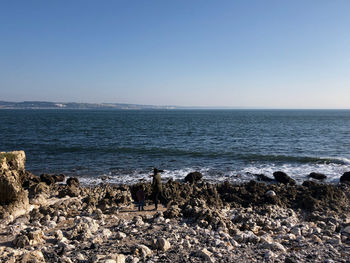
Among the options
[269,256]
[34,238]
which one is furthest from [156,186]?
[269,256]

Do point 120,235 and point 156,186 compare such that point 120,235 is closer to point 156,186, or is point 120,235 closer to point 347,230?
point 156,186

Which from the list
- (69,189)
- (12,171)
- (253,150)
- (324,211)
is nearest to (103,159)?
(69,189)

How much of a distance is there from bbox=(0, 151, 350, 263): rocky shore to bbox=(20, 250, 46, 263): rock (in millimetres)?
24

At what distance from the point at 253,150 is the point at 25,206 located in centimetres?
2679

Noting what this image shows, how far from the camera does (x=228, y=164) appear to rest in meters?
25.9

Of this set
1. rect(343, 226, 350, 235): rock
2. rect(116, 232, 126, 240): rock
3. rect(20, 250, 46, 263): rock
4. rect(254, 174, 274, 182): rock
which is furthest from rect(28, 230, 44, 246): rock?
rect(254, 174, 274, 182): rock

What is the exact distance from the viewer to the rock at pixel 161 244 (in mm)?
7866

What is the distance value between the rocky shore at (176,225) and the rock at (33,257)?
24 mm

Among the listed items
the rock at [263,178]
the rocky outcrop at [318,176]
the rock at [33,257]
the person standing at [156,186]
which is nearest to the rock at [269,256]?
the rock at [33,257]

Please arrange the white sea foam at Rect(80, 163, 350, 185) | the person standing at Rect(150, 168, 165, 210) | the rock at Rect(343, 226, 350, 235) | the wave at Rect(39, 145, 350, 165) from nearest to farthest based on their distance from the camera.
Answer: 1. the rock at Rect(343, 226, 350, 235)
2. the person standing at Rect(150, 168, 165, 210)
3. the white sea foam at Rect(80, 163, 350, 185)
4. the wave at Rect(39, 145, 350, 165)

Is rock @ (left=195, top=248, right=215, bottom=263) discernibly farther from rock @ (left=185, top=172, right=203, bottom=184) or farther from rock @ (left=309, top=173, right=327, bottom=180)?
rock @ (left=309, top=173, right=327, bottom=180)

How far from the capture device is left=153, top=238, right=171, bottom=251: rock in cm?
787

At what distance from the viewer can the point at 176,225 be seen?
400 inches

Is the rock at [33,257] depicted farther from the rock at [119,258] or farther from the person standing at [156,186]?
the person standing at [156,186]
